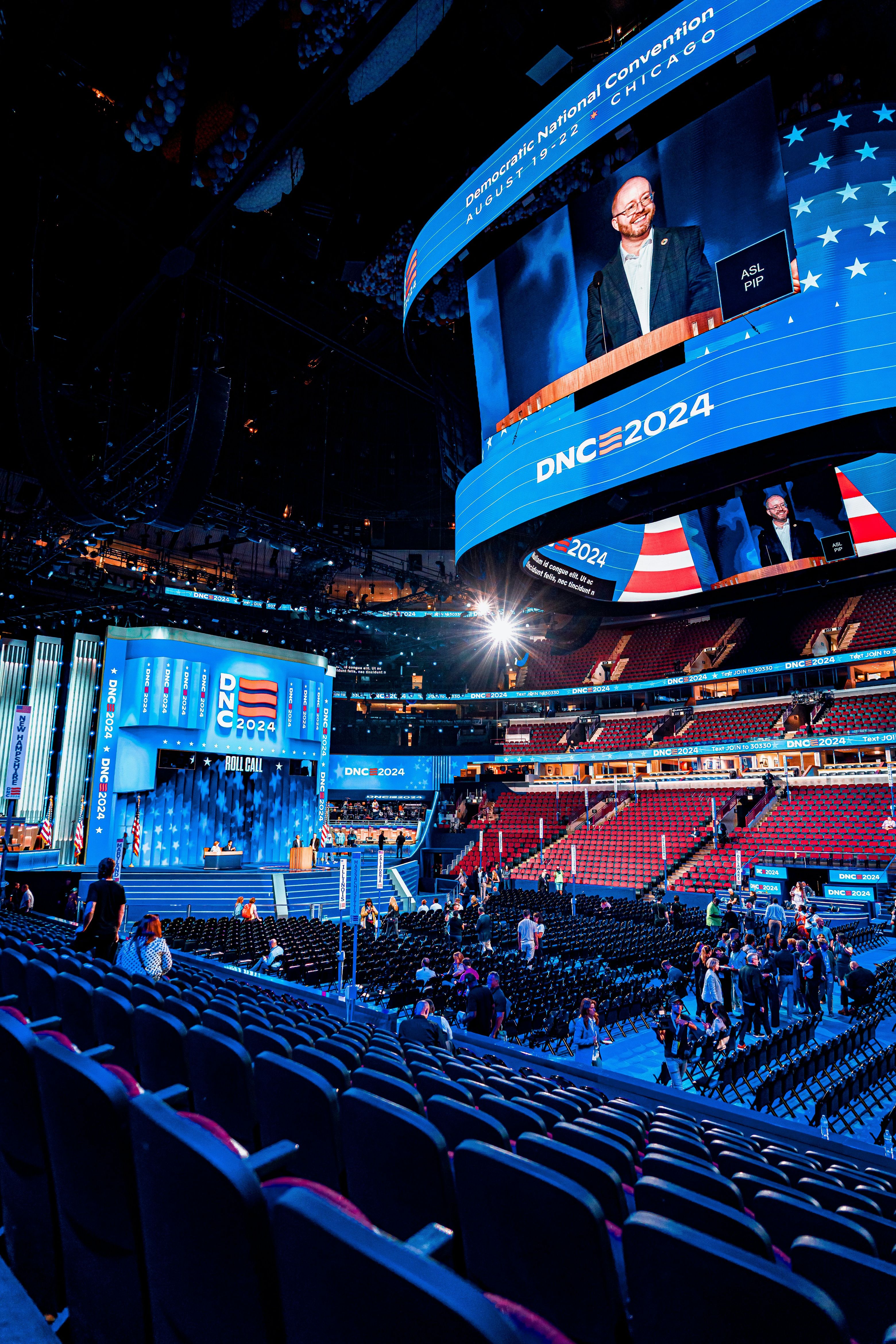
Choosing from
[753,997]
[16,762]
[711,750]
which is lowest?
[753,997]

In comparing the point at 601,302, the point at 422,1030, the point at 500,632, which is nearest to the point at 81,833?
the point at 500,632

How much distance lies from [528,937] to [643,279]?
553 inches

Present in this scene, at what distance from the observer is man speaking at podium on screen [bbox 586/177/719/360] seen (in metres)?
9.20

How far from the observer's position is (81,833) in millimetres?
26031

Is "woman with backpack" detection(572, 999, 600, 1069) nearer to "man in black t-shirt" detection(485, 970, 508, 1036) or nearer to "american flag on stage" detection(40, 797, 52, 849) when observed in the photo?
"man in black t-shirt" detection(485, 970, 508, 1036)

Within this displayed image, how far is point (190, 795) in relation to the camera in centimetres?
3023

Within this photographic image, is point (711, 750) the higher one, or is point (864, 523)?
point (864, 523)

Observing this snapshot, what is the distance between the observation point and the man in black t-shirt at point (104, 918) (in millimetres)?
8117

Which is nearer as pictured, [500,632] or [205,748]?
[205,748]

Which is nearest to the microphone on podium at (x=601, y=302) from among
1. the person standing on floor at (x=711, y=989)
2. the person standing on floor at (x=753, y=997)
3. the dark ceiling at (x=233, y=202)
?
the dark ceiling at (x=233, y=202)

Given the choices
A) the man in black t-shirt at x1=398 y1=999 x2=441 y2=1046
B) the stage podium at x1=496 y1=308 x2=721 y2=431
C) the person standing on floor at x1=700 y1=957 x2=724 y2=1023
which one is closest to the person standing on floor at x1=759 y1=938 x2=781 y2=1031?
the person standing on floor at x1=700 y1=957 x2=724 y2=1023

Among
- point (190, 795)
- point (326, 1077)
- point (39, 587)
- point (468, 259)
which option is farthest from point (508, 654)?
point (326, 1077)

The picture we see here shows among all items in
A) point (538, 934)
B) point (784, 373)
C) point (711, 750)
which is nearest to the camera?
point (784, 373)

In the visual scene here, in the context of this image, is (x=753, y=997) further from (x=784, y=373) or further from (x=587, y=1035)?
(x=784, y=373)
